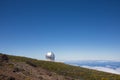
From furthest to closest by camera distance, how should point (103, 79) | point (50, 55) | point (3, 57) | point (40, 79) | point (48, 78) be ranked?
1. point (50, 55)
2. point (103, 79)
3. point (3, 57)
4. point (48, 78)
5. point (40, 79)

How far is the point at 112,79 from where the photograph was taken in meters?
44.8

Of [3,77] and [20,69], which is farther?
[20,69]

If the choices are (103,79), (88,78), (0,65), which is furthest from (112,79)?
(0,65)

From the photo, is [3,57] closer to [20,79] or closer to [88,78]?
[20,79]

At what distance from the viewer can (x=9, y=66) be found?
95.0ft

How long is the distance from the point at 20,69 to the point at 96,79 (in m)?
22.2

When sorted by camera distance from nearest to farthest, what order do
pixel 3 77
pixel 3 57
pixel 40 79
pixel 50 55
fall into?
1. pixel 3 77
2. pixel 40 79
3. pixel 3 57
4. pixel 50 55

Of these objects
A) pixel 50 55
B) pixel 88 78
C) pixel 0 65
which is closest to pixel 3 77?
pixel 0 65

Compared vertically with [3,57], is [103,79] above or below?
below

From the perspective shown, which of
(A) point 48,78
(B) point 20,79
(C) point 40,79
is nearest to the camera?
(B) point 20,79

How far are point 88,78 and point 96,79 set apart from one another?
6.64 ft

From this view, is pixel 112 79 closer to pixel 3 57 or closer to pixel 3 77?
pixel 3 57

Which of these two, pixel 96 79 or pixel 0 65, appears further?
pixel 96 79

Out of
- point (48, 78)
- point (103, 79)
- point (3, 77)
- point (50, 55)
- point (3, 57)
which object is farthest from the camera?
point (50, 55)
